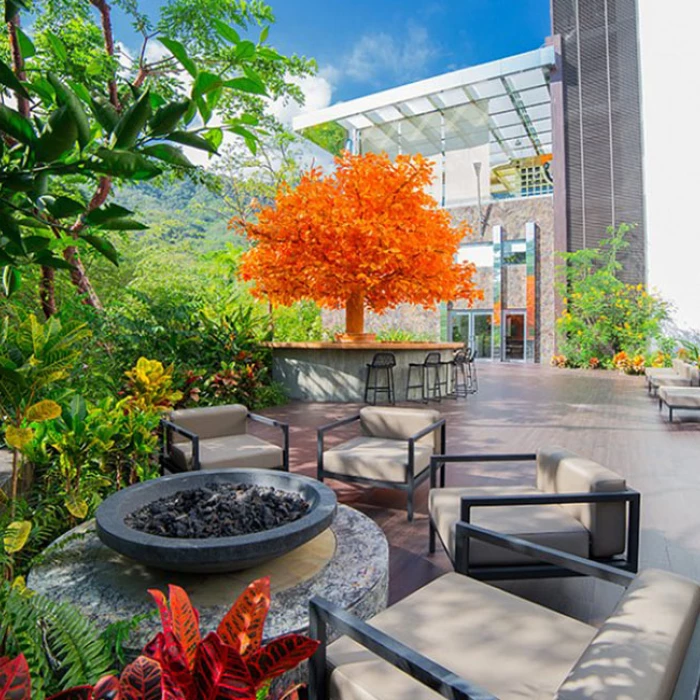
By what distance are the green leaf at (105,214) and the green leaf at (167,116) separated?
18 cm

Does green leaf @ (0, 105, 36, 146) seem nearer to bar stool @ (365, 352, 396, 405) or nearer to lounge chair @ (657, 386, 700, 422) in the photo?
lounge chair @ (657, 386, 700, 422)

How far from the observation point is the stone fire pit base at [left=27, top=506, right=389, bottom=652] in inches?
66.5

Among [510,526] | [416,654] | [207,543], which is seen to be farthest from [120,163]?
[510,526]

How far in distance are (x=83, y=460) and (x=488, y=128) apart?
2315cm

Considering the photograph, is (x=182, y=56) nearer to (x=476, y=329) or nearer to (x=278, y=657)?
(x=278, y=657)

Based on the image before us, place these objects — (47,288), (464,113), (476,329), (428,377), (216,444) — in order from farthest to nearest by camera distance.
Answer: (464,113) < (476,329) < (428,377) < (216,444) < (47,288)

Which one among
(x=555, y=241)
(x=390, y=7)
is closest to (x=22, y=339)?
(x=555, y=241)

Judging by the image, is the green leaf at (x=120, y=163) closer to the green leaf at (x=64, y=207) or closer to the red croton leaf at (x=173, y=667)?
the green leaf at (x=64, y=207)

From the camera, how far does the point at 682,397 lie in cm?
707

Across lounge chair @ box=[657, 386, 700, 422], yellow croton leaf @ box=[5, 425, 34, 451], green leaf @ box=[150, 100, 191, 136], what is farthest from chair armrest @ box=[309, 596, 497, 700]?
lounge chair @ box=[657, 386, 700, 422]

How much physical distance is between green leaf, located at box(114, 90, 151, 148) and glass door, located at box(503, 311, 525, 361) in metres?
19.6

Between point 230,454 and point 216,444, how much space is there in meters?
0.33

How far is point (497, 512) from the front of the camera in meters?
2.60

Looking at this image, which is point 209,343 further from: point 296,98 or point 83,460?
point 83,460
